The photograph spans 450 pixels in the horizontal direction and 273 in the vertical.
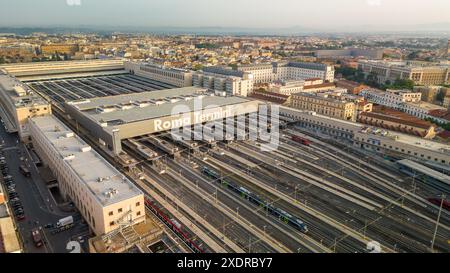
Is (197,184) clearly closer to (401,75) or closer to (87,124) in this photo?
(87,124)

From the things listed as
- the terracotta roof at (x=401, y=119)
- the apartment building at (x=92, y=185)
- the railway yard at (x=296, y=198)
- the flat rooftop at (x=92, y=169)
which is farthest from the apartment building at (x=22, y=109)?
the terracotta roof at (x=401, y=119)

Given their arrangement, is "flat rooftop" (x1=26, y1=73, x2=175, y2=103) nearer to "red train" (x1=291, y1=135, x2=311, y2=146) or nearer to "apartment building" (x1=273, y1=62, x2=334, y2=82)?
"apartment building" (x1=273, y1=62, x2=334, y2=82)

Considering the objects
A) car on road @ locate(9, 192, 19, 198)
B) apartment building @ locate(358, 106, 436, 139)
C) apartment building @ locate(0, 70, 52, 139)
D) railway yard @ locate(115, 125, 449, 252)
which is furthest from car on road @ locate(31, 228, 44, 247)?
apartment building @ locate(358, 106, 436, 139)

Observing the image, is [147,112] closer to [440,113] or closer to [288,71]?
[440,113]

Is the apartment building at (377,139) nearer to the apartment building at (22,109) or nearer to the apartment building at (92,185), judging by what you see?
the apartment building at (92,185)

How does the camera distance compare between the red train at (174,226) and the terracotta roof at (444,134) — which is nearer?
the red train at (174,226)

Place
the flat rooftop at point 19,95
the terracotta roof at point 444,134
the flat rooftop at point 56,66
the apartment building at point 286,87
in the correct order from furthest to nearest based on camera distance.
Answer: the flat rooftop at point 56,66 → the apartment building at point 286,87 → the terracotta roof at point 444,134 → the flat rooftop at point 19,95
